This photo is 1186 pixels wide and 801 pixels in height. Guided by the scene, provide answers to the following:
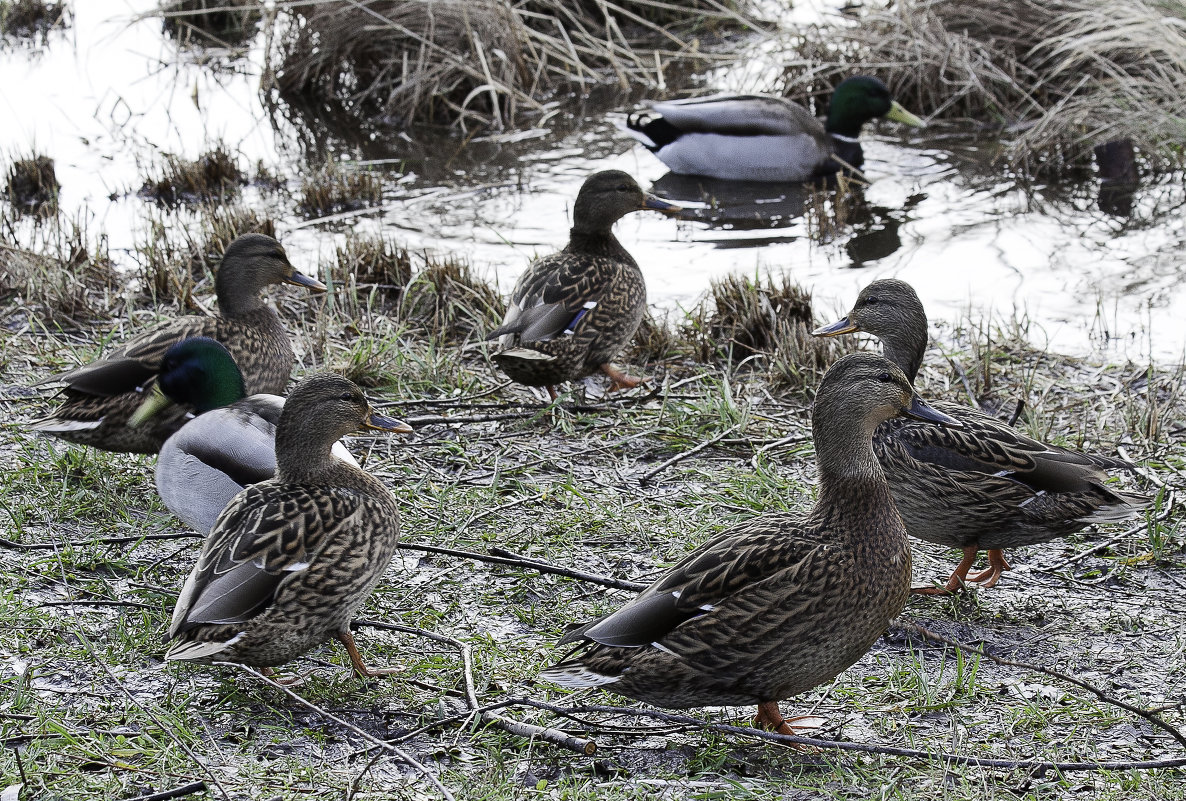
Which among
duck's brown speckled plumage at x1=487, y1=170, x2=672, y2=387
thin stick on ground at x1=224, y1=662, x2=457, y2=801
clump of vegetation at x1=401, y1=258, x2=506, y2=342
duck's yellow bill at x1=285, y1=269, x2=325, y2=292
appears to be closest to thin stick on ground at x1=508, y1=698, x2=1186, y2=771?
thin stick on ground at x1=224, y1=662, x2=457, y2=801

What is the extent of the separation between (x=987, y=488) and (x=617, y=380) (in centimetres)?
211

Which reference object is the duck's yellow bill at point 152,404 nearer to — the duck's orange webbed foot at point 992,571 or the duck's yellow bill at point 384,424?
the duck's yellow bill at point 384,424

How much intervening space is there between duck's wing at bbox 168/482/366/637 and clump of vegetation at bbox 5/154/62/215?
551 cm

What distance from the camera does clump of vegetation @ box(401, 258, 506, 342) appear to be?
6051mm

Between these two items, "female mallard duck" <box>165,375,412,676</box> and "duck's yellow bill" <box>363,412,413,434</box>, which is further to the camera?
"duck's yellow bill" <box>363,412,413,434</box>

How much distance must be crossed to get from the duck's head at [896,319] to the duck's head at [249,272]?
2225 millimetres

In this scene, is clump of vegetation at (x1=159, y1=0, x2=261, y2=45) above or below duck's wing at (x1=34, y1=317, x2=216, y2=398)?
above

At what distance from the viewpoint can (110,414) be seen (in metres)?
4.39

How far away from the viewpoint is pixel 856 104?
903 centimetres

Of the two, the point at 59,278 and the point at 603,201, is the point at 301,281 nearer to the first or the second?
the point at 603,201

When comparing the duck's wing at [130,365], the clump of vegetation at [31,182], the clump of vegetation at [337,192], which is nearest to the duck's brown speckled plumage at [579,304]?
Answer: the duck's wing at [130,365]

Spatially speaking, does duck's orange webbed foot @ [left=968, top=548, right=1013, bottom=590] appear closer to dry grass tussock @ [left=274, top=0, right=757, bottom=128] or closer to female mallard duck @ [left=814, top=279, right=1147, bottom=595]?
female mallard duck @ [left=814, top=279, right=1147, bottom=595]

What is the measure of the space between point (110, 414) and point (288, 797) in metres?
1.97

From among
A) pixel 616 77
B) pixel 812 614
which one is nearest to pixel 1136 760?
pixel 812 614
